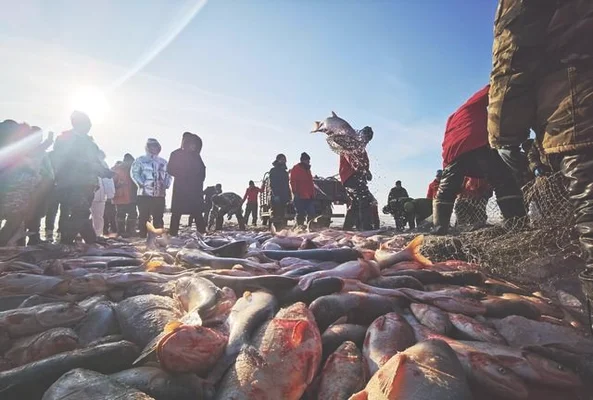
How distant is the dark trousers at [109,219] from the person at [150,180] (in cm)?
383

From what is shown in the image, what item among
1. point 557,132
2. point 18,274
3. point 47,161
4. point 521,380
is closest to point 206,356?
point 521,380

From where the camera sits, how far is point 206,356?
1.67 m

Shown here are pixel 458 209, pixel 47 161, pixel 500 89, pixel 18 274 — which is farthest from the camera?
pixel 458 209

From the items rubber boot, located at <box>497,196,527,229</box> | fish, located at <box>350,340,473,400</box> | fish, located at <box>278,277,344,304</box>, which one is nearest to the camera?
fish, located at <box>350,340,473,400</box>

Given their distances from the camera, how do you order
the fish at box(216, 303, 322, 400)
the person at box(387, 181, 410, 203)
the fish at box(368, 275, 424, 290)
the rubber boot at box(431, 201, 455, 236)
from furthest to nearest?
the person at box(387, 181, 410, 203) < the rubber boot at box(431, 201, 455, 236) < the fish at box(368, 275, 424, 290) < the fish at box(216, 303, 322, 400)

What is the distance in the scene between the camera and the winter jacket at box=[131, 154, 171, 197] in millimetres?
8453

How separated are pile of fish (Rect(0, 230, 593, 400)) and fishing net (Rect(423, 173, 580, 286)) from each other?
0.40 meters

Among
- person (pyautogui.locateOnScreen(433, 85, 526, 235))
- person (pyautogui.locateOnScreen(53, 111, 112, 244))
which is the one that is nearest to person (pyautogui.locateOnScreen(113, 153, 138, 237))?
person (pyautogui.locateOnScreen(53, 111, 112, 244))

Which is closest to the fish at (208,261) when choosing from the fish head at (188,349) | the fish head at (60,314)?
the fish head at (60,314)

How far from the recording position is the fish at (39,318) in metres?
2.25

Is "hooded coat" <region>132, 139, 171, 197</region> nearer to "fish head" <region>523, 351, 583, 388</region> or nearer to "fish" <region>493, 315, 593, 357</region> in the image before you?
"fish" <region>493, 315, 593, 357</region>

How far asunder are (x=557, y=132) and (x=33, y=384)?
3119 mm

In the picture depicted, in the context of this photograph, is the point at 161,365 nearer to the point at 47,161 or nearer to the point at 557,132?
the point at 557,132

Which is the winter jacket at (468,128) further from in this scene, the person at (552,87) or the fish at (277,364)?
the fish at (277,364)
